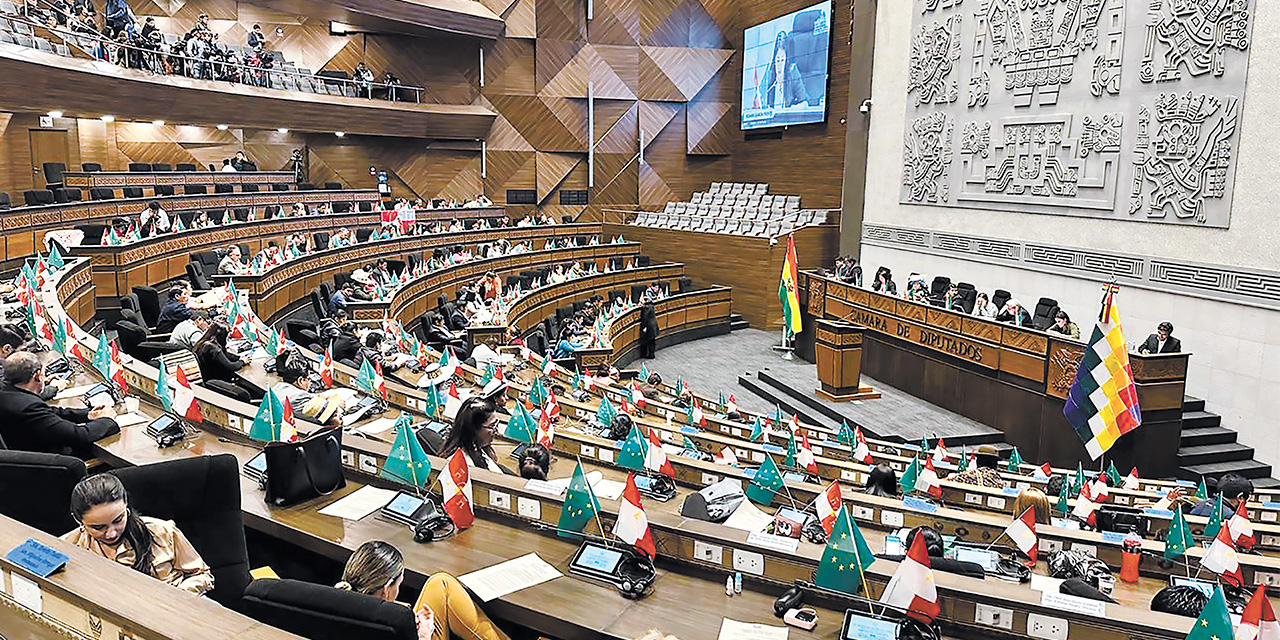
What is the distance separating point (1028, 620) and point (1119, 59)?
9.39 meters

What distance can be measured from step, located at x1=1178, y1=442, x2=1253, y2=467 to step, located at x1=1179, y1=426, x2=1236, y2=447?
4cm

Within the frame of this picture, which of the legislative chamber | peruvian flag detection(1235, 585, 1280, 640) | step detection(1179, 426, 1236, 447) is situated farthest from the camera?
step detection(1179, 426, 1236, 447)

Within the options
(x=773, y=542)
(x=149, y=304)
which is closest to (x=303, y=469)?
(x=773, y=542)

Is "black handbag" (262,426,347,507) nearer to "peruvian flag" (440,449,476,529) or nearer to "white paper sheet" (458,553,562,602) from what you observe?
"peruvian flag" (440,449,476,529)

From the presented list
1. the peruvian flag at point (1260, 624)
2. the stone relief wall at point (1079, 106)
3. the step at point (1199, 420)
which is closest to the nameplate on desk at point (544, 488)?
the peruvian flag at point (1260, 624)

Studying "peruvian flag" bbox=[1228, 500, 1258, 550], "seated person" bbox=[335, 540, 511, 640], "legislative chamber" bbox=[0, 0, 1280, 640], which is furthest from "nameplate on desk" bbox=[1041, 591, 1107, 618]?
"peruvian flag" bbox=[1228, 500, 1258, 550]

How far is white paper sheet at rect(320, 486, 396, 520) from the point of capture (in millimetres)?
3047

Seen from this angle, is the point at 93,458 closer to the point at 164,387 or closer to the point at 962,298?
the point at 164,387

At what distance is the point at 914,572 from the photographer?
2295 mm

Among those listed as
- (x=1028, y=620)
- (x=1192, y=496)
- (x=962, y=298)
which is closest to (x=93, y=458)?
(x=1028, y=620)

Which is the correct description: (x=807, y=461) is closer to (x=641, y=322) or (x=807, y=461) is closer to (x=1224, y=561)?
(x=1224, y=561)

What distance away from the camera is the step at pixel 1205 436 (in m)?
8.12

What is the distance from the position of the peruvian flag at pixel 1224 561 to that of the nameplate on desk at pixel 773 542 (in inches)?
68.9

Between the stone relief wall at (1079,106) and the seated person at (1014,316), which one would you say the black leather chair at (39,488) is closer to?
the seated person at (1014,316)
